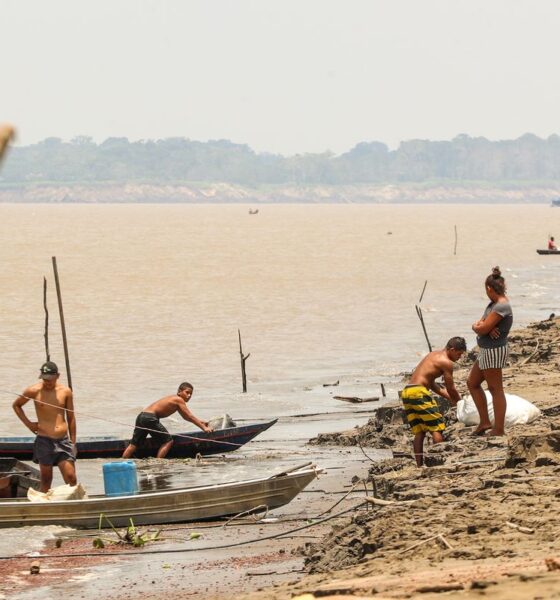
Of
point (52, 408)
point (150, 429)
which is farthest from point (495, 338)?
point (150, 429)

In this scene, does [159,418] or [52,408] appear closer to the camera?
[52,408]

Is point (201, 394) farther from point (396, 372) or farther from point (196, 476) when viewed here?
point (196, 476)

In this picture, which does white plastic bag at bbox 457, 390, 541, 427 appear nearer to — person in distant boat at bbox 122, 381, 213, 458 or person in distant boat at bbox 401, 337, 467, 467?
person in distant boat at bbox 401, 337, 467, 467

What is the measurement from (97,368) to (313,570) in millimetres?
19766

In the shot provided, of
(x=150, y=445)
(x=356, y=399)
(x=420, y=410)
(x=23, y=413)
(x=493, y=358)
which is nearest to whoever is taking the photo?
(x=420, y=410)

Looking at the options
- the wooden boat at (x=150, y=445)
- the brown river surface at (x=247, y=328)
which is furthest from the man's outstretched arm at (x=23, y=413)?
the wooden boat at (x=150, y=445)

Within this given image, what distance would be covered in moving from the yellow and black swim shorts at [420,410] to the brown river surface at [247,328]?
3.43 meters

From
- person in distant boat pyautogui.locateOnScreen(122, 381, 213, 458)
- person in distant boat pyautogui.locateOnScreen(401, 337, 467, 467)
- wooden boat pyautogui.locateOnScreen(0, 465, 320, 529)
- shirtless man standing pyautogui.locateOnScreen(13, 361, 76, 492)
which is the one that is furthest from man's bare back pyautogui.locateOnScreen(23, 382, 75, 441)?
person in distant boat pyautogui.locateOnScreen(122, 381, 213, 458)

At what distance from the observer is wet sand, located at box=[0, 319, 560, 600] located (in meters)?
7.44

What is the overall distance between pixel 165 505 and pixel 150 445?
4710 millimetres

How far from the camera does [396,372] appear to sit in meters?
26.3

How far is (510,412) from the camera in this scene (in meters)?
13.5

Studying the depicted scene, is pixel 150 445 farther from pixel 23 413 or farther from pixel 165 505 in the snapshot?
pixel 165 505

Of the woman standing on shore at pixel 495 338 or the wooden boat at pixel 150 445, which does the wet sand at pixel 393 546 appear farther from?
the wooden boat at pixel 150 445
